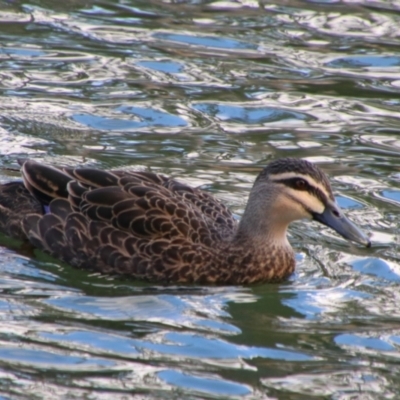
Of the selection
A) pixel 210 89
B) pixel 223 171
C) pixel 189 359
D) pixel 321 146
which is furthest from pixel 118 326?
pixel 210 89

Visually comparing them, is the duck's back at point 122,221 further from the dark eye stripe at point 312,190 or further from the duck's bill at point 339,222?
the duck's bill at point 339,222

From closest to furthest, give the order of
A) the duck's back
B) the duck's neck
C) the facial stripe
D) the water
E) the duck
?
the water
the facial stripe
the duck
the duck's back
the duck's neck

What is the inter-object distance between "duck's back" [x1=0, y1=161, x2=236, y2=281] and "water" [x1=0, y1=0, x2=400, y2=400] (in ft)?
0.63

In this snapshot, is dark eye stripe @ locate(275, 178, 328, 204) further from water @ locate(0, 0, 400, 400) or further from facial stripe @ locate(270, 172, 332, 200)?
water @ locate(0, 0, 400, 400)

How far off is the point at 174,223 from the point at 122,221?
0.45 m

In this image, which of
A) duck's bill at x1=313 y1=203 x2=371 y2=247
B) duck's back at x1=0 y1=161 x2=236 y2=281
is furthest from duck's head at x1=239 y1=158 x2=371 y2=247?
duck's back at x1=0 y1=161 x2=236 y2=281

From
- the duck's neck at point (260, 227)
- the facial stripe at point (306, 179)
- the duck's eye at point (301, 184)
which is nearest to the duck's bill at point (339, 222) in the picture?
the facial stripe at point (306, 179)

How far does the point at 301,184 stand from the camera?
9547mm

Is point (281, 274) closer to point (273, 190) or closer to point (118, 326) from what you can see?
point (273, 190)

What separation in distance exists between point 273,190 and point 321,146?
139 inches

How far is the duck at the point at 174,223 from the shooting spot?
9.62 m

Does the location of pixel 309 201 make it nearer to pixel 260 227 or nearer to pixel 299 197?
pixel 299 197

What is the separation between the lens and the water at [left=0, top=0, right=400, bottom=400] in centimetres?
800

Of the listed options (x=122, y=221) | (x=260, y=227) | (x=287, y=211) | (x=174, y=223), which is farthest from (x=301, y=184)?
(x=122, y=221)
